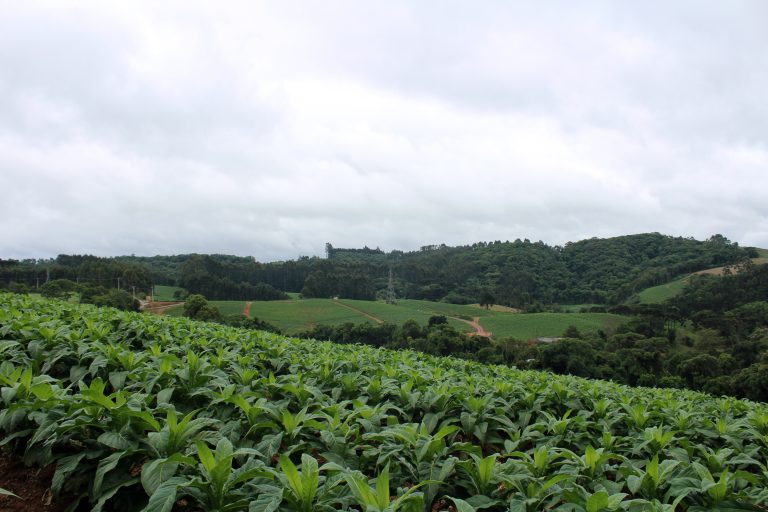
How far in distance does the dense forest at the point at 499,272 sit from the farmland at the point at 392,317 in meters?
14.0

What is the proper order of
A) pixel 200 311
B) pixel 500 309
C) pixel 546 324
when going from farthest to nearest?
pixel 500 309 < pixel 546 324 < pixel 200 311

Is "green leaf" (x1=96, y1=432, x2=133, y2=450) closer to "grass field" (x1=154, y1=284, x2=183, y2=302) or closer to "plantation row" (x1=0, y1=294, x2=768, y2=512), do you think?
"plantation row" (x1=0, y1=294, x2=768, y2=512)

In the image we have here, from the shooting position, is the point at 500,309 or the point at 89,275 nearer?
the point at 89,275

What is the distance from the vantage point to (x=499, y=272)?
11644 centimetres

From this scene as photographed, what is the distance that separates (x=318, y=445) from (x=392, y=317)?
72390 millimetres

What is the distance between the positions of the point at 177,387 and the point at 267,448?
130cm

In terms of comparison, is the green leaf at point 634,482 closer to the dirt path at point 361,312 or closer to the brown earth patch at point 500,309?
the dirt path at point 361,312

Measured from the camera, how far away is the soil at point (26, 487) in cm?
260

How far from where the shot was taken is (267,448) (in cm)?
279

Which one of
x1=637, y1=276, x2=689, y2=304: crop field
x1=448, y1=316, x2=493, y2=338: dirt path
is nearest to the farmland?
x1=448, y1=316, x2=493, y2=338: dirt path

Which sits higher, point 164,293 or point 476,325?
point 164,293

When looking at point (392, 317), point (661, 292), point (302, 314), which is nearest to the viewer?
point (302, 314)

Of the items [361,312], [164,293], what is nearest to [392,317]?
[361,312]

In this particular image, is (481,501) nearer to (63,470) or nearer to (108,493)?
(108,493)
